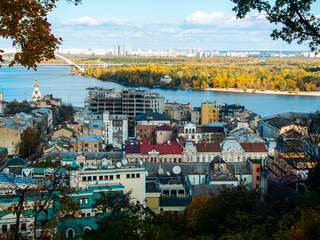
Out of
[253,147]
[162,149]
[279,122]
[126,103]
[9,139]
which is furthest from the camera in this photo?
[126,103]

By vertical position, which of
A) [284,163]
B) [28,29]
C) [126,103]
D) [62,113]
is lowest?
[62,113]

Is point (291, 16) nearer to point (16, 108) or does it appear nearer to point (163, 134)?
point (163, 134)

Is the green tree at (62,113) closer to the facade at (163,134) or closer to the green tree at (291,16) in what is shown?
the facade at (163,134)

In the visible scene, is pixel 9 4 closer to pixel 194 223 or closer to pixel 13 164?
pixel 194 223

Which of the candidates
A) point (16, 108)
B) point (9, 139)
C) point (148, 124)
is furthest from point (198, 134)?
point (16, 108)

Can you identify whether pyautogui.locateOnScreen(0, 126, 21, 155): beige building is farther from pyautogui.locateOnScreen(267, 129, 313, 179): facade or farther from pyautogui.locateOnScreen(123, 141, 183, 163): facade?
pyautogui.locateOnScreen(267, 129, 313, 179): facade

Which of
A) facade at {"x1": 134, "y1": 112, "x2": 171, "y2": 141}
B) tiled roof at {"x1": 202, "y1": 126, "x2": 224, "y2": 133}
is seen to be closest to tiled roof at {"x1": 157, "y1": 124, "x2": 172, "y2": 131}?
facade at {"x1": 134, "y1": 112, "x2": 171, "y2": 141}
